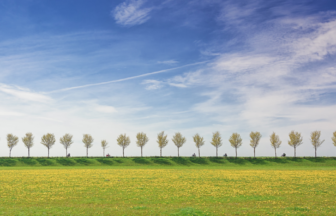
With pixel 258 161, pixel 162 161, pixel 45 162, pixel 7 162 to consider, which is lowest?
pixel 258 161

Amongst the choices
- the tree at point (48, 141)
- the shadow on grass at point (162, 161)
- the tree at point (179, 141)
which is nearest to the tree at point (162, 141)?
the tree at point (179, 141)

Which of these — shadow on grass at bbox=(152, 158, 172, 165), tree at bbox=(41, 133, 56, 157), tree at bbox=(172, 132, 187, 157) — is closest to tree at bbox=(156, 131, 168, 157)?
tree at bbox=(172, 132, 187, 157)

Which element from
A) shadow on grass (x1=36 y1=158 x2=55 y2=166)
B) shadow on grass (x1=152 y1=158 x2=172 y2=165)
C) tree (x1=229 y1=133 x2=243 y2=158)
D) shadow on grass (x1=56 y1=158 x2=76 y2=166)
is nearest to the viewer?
shadow on grass (x1=36 y1=158 x2=55 y2=166)

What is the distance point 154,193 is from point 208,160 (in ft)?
274

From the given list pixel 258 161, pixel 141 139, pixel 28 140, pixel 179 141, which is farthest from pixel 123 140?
pixel 258 161

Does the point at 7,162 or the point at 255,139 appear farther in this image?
the point at 255,139

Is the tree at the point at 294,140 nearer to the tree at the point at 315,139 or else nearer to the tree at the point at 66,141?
the tree at the point at 315,139

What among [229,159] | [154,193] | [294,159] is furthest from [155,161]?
[154,193]

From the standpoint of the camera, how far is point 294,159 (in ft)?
355

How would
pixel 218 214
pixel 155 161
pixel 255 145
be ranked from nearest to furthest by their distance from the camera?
1. pixel 218 214
2. pixel 155 161
3. pixel 255 145

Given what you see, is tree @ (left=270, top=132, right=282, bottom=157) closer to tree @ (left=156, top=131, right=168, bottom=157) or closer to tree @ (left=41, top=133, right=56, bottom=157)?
tree @ (left=156, top=131, right=168, bottom=157)

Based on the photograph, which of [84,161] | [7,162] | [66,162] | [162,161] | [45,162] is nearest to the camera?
[45,162]

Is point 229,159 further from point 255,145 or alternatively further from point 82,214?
point 82,214

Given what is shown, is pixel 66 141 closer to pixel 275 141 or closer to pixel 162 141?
pixel 162 141
